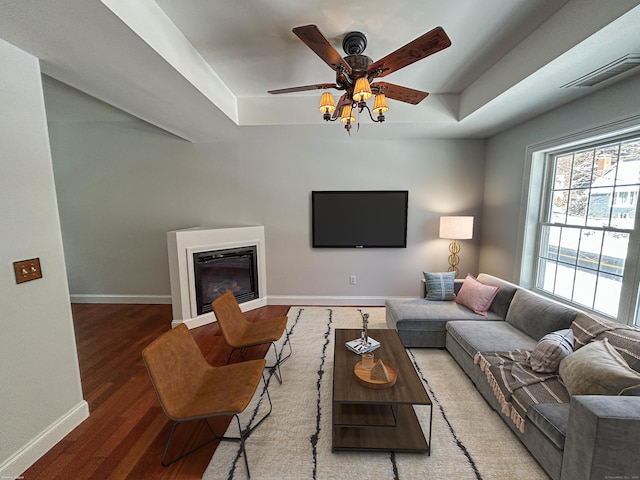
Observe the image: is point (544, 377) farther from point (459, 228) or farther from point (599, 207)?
point (459, 228)

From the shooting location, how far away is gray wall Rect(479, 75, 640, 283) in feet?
6.70

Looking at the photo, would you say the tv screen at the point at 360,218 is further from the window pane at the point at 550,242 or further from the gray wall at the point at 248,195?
the window pane at the point at 550,242

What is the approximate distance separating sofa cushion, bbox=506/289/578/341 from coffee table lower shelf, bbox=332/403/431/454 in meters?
1.40

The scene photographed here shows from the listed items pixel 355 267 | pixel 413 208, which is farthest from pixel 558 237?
pixel 355 267

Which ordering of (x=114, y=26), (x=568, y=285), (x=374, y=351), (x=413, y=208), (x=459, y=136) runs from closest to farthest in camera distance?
(x=114, y=26) → (x=374, y=351) → (x=568, y=285) → (x=459, y=136) → (x=413, y=208)

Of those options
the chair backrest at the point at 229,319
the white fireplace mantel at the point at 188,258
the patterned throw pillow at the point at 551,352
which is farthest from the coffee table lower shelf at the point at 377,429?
the white fireplace mantel at the point at 188,258

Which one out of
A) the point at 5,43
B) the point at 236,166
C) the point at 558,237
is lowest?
the point at 558,237

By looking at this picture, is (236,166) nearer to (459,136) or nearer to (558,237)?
(459,136)

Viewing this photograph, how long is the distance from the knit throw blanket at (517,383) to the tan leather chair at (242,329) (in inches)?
66.0

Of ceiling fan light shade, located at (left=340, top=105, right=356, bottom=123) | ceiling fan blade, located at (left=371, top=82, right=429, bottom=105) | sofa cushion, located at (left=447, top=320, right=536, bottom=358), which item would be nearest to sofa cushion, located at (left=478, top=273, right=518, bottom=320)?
sofa cushion, located at (left=447, top=320, right=536, bottom=358)

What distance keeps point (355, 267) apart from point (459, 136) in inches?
93.3

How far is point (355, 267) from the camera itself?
4008 millimetres

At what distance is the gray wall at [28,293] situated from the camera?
4.81ft

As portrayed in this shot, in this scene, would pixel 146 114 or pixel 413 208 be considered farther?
pixel 413 208
